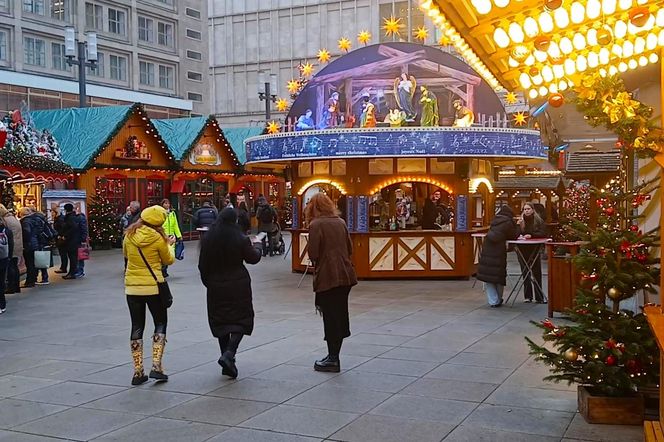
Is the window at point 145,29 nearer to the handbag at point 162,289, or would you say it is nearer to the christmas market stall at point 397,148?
the christmas market stall at point 397,148

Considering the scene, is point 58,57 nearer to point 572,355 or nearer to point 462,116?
point 462,116

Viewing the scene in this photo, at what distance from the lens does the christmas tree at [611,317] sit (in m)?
5.69

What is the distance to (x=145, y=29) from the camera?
5756 centimetres

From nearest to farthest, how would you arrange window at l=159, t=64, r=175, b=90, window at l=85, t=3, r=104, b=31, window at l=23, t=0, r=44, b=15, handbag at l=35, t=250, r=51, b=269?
1. handbag at l=35, t=250, r=51, b=269
2. window at l=23, t=0, r=44, b=15
3. window at l=85, t=3, r=104, b=31
4. window at l=159, t=64, r=175, b=90

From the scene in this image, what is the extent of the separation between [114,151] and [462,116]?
15210mm

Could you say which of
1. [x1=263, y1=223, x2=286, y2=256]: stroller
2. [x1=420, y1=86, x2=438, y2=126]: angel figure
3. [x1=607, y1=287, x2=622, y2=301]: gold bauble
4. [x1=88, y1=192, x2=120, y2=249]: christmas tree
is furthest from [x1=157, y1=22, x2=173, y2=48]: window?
[x1=607, y1=287, x2=622, y2=301]: gold bauble

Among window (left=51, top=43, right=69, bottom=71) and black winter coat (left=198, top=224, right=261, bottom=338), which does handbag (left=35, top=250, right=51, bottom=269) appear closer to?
black winter coat (left=198, top=224, right=261, bottom=338)

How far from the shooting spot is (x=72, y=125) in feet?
90.0

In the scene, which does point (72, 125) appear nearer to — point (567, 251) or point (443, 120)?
point (443, 120)

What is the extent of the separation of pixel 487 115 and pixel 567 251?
6.75 m

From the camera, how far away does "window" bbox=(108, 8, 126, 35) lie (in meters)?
54.8

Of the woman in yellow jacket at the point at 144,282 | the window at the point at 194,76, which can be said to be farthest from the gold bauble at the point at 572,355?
the window at the point at 194,76

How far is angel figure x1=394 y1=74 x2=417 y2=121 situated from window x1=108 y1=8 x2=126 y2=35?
143 ft

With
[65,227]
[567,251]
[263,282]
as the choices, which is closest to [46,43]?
[65,227]
